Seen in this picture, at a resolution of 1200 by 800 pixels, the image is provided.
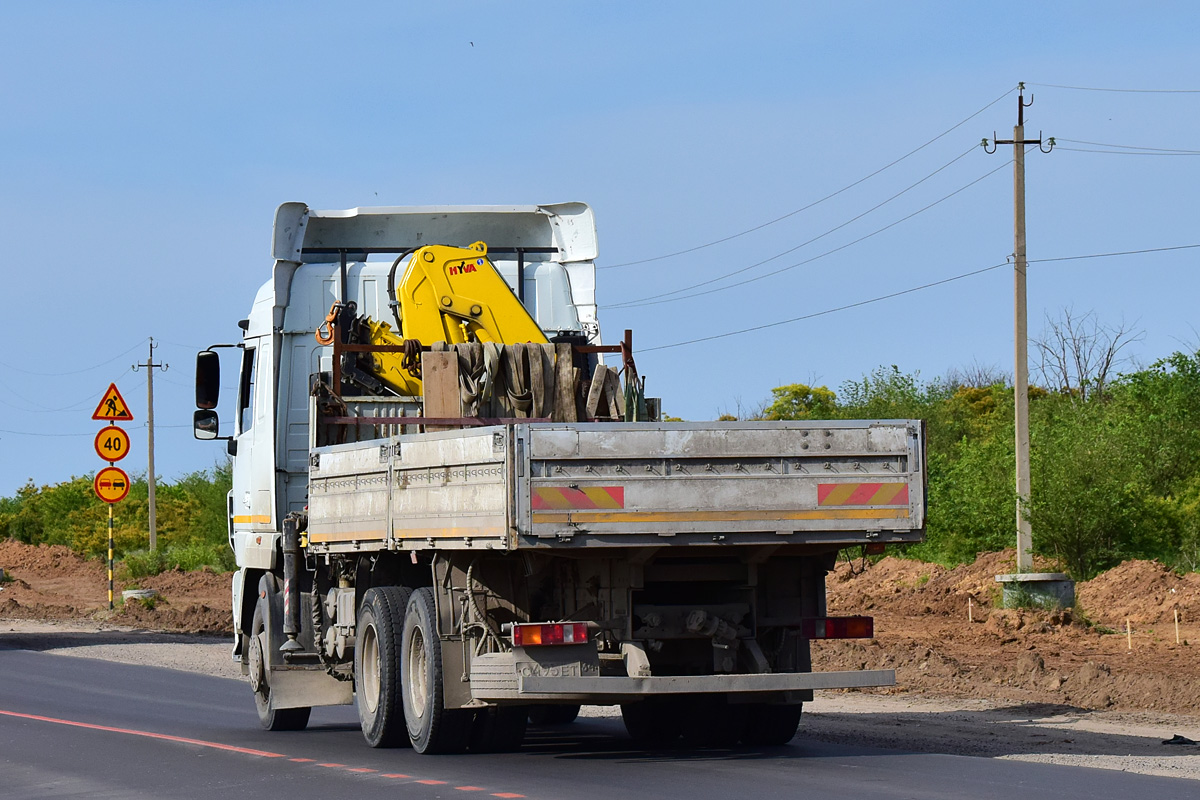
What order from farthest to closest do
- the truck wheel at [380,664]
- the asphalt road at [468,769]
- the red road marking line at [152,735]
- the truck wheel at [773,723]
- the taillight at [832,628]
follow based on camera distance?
the red road marking line at [152,735] → the truck wheel at [773,723] → the truck wheel at [380,664] → the taillight at [832,628] → the asphalt road at [468,769]

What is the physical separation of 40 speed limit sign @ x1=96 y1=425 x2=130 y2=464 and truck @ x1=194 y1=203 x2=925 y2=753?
1466cm

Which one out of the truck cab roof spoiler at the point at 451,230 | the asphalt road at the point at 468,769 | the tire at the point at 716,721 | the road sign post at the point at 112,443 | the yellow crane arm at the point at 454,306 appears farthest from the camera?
the road sign post at the point at 112,443

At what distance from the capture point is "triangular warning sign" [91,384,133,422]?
3047cm

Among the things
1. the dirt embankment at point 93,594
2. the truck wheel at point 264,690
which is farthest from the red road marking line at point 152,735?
the dirt embankment at point 93,594

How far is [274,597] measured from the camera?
575 inches

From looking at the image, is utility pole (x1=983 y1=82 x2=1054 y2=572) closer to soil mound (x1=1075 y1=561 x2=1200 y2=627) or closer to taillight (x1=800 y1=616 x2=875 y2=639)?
soil mound (x1=1075 y1=561 x2=1200 y2=627)

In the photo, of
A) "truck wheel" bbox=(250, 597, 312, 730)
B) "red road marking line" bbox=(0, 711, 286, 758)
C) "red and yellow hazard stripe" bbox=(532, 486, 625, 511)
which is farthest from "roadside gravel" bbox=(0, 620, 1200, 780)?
"red road marking line" bbox=(0, 711, 286, 758)

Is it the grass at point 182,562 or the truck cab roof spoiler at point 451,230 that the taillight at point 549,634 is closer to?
the truck cab roof spoiler at point 451,230

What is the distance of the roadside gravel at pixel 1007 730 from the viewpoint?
12062 millimetres

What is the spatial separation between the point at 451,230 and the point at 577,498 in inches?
240

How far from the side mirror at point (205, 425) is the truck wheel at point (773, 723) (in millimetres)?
6158

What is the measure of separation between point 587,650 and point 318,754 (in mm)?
2776

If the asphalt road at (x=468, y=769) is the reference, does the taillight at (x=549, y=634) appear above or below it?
above

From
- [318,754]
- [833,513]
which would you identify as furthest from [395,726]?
[833,513]
